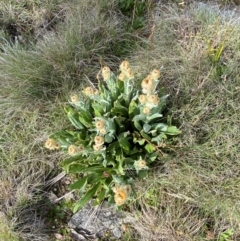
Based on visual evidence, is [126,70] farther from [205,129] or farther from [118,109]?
[205,129]

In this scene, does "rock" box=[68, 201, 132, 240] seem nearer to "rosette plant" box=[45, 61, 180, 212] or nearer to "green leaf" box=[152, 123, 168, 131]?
"rosette plant" box=[45, 61, 180, 212]

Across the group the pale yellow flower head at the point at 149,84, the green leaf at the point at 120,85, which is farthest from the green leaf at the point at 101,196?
the pale yellow flower head at the point at 149,84

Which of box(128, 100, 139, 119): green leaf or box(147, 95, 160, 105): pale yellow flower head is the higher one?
box(147, 95, 160, 105): pale yellow flower head

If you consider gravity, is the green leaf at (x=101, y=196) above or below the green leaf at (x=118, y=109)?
below

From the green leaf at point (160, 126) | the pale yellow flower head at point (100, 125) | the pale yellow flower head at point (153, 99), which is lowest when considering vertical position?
the green leaf at point (160, 126)

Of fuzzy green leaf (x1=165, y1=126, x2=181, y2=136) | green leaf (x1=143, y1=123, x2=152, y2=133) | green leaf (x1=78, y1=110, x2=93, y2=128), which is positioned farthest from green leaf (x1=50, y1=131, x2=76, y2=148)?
fuzzy green leaf (x1=165, y1=126, x2=181, y2=136)

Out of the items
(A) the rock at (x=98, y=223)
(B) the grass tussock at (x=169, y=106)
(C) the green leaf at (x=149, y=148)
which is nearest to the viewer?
(C) the green leaf at (x=149, y=148)

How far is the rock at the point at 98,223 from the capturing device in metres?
2.26

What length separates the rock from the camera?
2264 millimetres

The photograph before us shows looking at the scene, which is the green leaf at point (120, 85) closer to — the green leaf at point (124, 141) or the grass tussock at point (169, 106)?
the green leaf at point (124, 141)

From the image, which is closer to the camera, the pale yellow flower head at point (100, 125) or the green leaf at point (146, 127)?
the pale yellow flower head at point (100, 125)

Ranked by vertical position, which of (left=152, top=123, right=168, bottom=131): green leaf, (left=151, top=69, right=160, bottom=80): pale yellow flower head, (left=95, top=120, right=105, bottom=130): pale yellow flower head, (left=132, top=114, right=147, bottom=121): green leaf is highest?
(left=151, top=69, right=160, bottom=80): pale yellow flower head

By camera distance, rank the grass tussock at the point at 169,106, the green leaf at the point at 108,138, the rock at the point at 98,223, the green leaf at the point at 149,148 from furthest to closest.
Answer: the rock at the point at 98,223 → the grass tussock at the point at 169,106 → the green leaf at the point at 149,148 → the green leaf at the point at 108,138

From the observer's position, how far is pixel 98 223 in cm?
228
